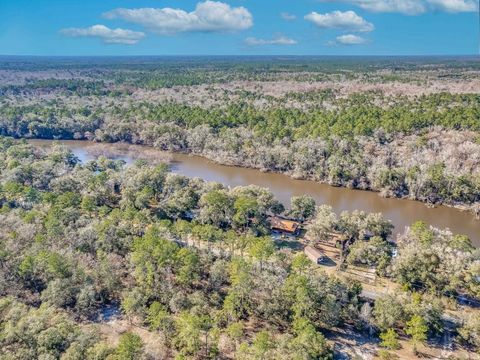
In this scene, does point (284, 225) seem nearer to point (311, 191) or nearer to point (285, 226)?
point (285, 226)

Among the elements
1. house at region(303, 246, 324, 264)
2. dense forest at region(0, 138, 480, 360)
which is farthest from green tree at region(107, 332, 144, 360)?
house at region(303, 246, 324, 264)

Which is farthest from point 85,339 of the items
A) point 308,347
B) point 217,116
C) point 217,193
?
point 217,116

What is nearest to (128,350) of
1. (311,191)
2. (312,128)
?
(311,191)

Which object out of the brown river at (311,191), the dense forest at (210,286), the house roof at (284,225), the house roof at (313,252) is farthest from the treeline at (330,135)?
the house roof at (313,252)

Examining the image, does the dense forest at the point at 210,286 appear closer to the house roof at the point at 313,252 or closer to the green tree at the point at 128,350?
the green tree at the point at 128,350

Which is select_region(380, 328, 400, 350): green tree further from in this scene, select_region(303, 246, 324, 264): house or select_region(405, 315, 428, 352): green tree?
select_region(303, 246, 324, 264): house

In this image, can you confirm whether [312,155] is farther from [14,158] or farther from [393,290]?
[14,158]
